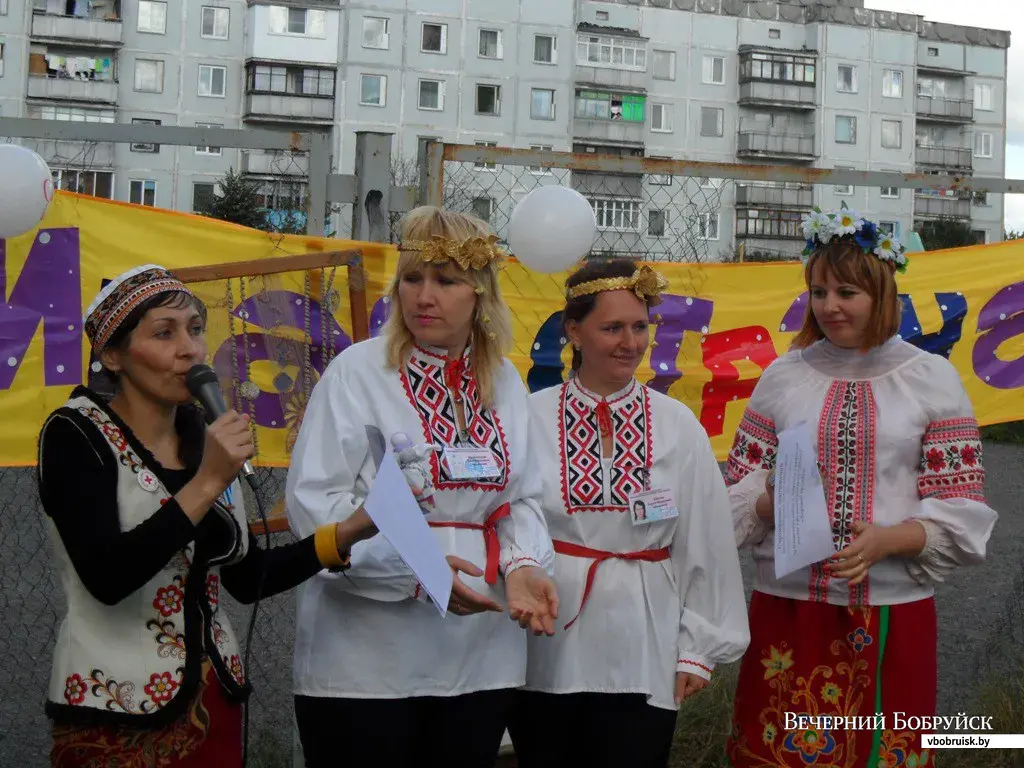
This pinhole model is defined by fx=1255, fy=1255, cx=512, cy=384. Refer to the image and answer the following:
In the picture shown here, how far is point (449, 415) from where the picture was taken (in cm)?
311

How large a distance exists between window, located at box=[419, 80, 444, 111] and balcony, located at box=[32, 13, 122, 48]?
35.4 ft

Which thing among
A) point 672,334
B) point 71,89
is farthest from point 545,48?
point 672,334

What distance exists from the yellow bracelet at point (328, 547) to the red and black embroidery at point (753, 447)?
4.46ft

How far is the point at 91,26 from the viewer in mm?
44094

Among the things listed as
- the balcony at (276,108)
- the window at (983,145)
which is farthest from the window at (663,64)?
the window at (983,145)

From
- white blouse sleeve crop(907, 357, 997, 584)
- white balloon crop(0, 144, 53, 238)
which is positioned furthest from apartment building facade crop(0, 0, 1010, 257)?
white balloon crop(0, 144, 53, 238)

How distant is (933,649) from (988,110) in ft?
203

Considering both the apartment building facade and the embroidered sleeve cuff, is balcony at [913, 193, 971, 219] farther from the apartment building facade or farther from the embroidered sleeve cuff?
the embroidered sleeve cuff

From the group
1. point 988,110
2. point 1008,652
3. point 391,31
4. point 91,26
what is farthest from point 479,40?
point 1008,652

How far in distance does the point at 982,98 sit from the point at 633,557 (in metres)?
62.0

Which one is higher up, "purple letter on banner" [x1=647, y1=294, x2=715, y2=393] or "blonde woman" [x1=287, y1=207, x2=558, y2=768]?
"purple letter on banner" [x1=647, y1=294, x2=715, y2=393]

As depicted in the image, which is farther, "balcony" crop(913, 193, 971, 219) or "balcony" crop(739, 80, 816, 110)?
"balcony" crop(739, 80, 816, 110)

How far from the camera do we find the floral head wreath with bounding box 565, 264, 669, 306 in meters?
3.47

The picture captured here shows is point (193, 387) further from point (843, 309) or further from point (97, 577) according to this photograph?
point (843, 309)
